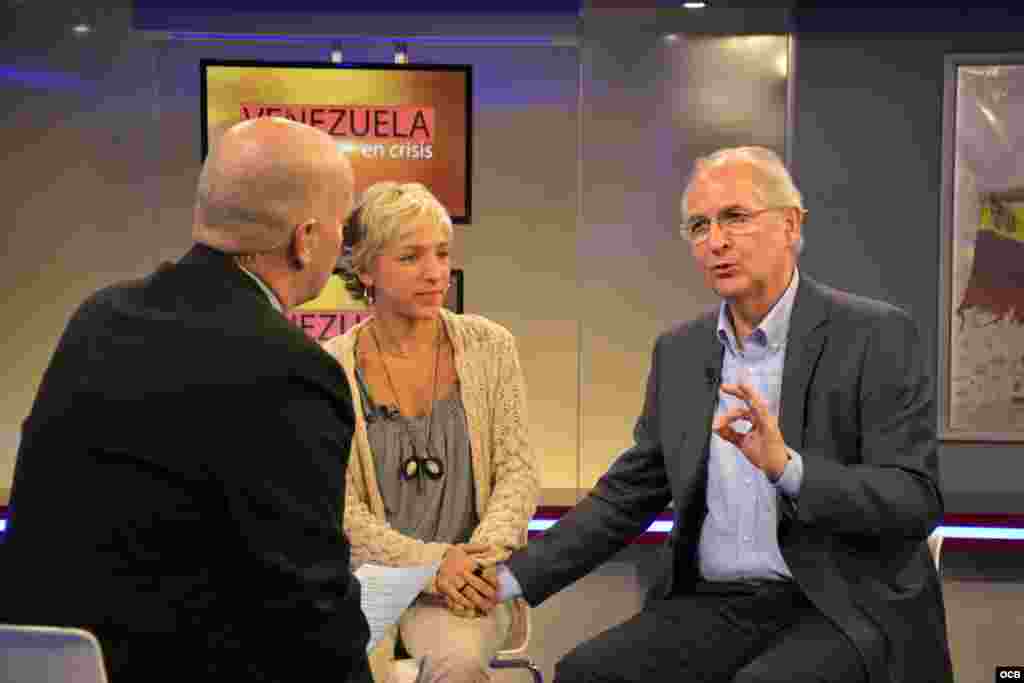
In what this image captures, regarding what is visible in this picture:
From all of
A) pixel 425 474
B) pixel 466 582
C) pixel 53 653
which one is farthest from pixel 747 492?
pixel 53 653

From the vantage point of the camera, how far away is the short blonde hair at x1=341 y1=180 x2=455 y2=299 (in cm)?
326

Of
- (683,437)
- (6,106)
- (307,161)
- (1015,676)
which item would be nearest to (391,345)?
(683,437)

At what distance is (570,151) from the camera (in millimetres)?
5820

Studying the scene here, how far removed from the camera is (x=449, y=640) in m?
3.01

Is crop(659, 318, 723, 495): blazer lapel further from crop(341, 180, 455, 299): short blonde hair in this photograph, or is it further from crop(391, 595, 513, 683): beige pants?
crop(341, 180, 455, 299): short blonde hair

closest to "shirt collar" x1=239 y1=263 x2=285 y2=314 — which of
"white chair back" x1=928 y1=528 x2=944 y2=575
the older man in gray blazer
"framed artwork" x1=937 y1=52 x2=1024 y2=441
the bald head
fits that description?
the bald head

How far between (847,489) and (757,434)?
21 centimetres

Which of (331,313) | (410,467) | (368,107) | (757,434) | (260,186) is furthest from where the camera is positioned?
(368,107)

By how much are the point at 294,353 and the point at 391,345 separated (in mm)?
1504

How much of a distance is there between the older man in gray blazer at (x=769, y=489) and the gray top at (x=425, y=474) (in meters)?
0.27

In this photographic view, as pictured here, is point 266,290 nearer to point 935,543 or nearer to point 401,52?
point 935,543

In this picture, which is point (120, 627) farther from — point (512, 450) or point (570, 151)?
point (570, 151)

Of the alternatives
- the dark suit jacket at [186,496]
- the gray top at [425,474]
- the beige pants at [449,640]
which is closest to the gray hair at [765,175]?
the gray top at [425,474]

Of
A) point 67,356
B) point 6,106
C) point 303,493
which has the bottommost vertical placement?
point 303,493
